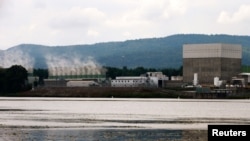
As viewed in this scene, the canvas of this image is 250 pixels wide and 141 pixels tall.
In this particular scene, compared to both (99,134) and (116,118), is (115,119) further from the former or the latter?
(99,134)

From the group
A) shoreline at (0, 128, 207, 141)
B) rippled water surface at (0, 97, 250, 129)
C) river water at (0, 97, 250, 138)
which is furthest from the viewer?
Result: rippled water surface at (0, 97, 250, 129)

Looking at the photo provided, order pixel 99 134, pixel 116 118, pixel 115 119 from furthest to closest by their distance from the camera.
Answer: pixel 116 118, pixel 115 119, pixel 99 134

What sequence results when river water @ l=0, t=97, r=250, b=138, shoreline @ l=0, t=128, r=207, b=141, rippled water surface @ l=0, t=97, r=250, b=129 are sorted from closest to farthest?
1. shoreline @ l=0, t=128, r=207, b=141
2. river water @ l=0, t=97, r=250, b=138
3. rippled water surface @ l=0, t=97, r=250, b=129

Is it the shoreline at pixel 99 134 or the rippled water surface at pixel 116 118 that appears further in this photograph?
the rippled water surface at pixel 116 118

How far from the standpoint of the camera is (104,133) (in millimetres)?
52906

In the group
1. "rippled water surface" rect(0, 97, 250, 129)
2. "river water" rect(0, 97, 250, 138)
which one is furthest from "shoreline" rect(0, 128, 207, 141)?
"rippled water surface" rect(0, 97, 250, 129)

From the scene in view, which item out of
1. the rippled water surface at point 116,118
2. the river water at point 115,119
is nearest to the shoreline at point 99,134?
the river water at point 115,119

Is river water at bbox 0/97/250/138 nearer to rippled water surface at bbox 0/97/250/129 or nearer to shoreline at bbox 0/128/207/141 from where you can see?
rippled water surface at bbox 0/97/250/129

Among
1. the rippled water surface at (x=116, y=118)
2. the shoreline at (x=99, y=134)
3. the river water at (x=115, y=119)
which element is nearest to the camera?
the shoreline at (x=99, y=134)

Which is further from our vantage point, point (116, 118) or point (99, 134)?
point (116, 118)

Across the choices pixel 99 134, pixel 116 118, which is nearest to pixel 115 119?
pixel 116 118

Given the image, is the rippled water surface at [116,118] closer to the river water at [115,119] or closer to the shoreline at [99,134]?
the river water at [115,119]

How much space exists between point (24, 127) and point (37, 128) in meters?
1.65

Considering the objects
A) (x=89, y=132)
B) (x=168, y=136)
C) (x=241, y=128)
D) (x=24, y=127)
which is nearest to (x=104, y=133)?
(x=89, y=132)
